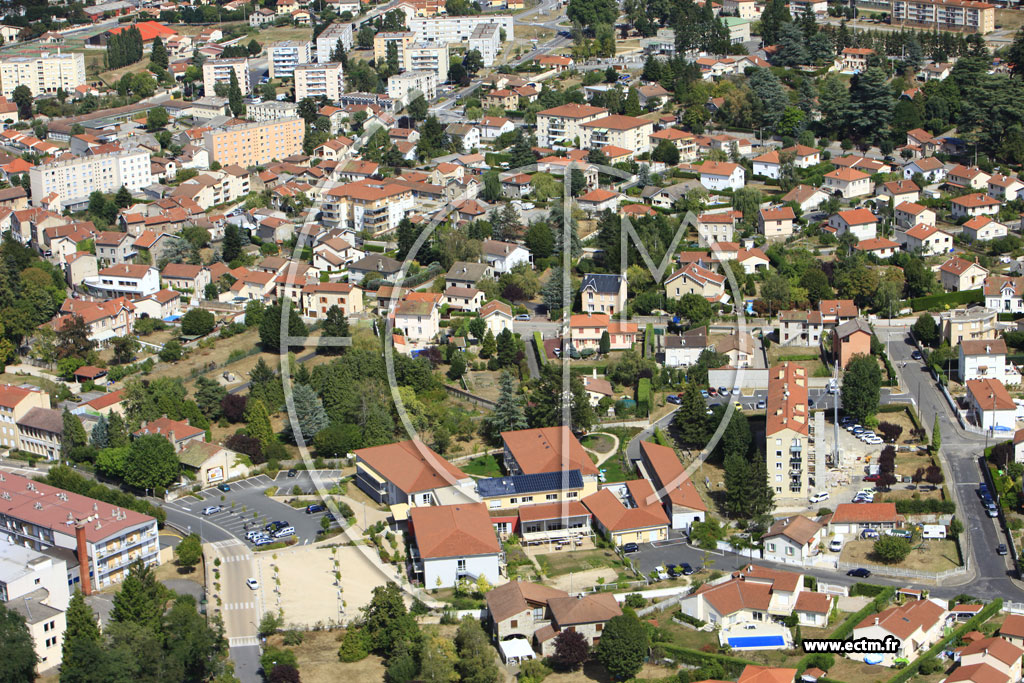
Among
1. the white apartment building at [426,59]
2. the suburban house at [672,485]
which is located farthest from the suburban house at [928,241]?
the white apartment building at [426,59]

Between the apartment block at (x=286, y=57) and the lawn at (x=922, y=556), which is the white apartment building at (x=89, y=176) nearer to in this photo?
the apartment block at (x=286, y=57)

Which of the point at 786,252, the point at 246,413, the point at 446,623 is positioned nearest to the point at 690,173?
the point at 786,252

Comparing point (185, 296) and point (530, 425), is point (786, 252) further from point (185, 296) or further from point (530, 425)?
point (185, 296)


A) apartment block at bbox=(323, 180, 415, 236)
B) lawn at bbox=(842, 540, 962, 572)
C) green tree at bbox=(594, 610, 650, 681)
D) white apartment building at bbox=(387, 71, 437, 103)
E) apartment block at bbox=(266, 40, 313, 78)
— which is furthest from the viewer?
apartment block at bbox=(266, 40, 313, 78)

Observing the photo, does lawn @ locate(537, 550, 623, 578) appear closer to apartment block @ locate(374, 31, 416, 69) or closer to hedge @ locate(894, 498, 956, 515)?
hedge @ locate(894, 498, 956, 515)

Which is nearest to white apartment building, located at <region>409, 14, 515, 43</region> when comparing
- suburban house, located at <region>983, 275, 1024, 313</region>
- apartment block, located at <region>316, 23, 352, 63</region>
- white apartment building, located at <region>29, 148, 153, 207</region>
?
apartment block, located at <region>316, 23, 352, 63</region>
